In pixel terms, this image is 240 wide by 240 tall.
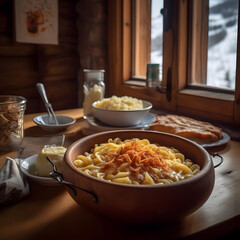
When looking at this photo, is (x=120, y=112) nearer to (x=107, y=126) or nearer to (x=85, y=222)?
(x=107, y=126)

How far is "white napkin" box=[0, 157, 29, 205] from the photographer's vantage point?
2.39ft

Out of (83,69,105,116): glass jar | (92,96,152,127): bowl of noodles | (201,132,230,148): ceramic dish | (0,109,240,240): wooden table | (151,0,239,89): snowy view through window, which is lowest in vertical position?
(0,109,240,240): wooden table

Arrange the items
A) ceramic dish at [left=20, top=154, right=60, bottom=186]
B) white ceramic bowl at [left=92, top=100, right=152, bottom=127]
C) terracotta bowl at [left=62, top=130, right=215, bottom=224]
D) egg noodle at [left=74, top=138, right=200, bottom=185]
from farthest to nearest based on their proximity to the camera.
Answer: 1. white ceramic bowl at [left=92, top=100, right=152, bottom=127]
2. ceramic dish at [left=20, top=154, right=60, bottom=186]
3. egg noodle at [left=74, top=138, right=200, bottom=185]
4. terracotta bowl at [left=62, top=130, right=215, bottom=224]

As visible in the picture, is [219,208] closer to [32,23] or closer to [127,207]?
[127,207]

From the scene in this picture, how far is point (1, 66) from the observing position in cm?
234

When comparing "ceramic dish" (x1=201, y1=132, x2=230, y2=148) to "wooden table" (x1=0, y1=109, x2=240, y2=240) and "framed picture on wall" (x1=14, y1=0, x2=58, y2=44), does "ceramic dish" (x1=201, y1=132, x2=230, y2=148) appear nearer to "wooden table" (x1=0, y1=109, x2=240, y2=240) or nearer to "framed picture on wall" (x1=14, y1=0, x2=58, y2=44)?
"wooden table" (x1=0, y1=109, x2=240, y2=240)

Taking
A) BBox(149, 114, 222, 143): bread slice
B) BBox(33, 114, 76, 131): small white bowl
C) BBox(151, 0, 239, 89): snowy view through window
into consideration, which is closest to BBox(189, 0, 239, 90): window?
BBox(151, 0, 239, 89): snowy view through window

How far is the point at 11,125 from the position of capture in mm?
1126

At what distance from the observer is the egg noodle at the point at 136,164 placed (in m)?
0.67

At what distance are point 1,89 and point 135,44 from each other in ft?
3.56

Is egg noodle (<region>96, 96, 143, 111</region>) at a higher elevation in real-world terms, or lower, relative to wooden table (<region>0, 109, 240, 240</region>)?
higher

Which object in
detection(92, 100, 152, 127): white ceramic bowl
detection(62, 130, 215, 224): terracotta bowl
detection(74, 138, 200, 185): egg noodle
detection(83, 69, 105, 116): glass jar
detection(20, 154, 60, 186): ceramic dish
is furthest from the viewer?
detection(83, 69, 105, 116): glass jar

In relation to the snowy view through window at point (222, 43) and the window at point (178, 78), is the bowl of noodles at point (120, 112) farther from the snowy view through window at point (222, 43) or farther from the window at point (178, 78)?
the snowy view through window at point (222, 43)

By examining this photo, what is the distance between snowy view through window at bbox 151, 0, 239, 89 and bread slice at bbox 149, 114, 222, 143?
416 millimetres
